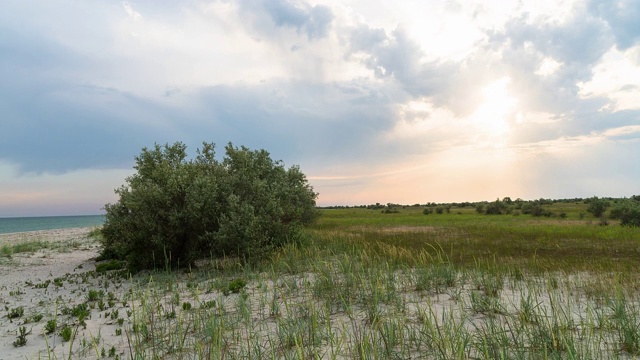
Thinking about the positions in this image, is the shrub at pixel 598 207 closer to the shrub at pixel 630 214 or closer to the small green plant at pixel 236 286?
the shrub at pixel 630 214

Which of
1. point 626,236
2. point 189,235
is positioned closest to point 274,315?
point 189,235

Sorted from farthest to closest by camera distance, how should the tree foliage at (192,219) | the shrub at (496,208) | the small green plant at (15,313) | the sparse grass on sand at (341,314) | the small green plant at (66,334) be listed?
the shrub at (496,208)
the tree foliage at (192,219)
the small green plant at (15,313)
the small green plant at (66,334)
the sparse grass on sand at (341,314)

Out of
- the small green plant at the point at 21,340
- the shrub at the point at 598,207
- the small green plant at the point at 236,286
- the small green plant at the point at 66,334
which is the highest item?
the shrub at the point at 598,207

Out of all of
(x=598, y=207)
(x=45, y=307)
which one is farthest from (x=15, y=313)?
(x=598, y=207)

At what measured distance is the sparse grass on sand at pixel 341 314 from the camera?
6105mm

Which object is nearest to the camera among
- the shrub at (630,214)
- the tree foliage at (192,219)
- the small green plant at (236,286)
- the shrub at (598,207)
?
the small green plant at (236,286)

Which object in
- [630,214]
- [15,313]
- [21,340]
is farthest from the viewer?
[630,214]

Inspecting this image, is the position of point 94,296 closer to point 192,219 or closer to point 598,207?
point 192,219

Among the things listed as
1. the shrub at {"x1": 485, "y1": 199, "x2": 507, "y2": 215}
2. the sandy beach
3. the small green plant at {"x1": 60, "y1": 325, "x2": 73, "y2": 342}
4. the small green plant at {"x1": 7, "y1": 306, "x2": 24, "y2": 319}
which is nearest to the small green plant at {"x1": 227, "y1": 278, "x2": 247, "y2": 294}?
the sandy beach

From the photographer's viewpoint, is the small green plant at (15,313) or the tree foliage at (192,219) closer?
the small green plant at (15,313)

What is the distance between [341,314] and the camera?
836 centimetres

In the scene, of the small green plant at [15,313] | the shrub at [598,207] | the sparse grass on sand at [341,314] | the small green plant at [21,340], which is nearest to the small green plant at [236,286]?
the sparse grass on sand at [341,314]

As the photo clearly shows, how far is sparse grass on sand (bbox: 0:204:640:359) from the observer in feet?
20.0

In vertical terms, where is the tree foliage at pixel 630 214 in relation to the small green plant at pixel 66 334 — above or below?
above
